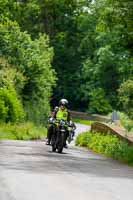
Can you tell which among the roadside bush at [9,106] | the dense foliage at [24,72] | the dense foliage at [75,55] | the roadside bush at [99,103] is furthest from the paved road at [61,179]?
the roadside bush at [99,103]

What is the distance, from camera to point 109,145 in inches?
1104

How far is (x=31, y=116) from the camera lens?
55656 millimetres

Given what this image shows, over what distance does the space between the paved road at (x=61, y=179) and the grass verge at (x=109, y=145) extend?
2.65 meters

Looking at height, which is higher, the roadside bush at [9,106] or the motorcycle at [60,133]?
the roadside bush at [9,106]

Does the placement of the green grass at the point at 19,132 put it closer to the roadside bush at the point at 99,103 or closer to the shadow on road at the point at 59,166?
the shadow on road at the point at 59,166

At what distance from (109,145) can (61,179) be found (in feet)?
40.8

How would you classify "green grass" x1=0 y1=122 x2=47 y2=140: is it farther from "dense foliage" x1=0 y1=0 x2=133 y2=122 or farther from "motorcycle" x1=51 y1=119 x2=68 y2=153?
"motorcycle" x1=51 y1=119 x2=68 y2=153

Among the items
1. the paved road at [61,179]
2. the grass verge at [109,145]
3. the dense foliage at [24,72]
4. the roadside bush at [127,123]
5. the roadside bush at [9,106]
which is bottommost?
the paved road at [61,179]

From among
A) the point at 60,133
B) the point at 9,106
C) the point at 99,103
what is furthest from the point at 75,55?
the point at 60,133

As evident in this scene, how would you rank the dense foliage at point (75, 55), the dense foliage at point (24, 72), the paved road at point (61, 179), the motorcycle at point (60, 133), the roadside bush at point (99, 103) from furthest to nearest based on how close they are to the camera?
the roadside bush at point (99, 103)
the dense foliage at point (75, 55)
the dense foliage at point (24, 72)
the motorcycle at point (60, 133)
the paved road at point (61, 179)

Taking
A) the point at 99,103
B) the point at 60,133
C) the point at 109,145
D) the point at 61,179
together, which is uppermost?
the point at 99,103

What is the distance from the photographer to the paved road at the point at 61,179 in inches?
516

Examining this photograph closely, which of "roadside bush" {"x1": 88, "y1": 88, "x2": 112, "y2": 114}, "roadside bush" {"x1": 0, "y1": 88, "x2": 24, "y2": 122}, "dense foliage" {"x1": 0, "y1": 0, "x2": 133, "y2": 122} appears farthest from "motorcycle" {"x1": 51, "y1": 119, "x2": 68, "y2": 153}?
"roadside bush" {"x1": 88, "y1": 88, "x2": 112, "y2": 114}

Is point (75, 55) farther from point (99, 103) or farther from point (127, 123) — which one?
point (127, 123)
